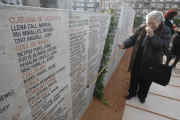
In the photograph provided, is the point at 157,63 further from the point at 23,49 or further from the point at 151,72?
the point at 23,49

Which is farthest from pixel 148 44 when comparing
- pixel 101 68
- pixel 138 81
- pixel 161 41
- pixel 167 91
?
pixel 167 91

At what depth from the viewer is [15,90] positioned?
81cm

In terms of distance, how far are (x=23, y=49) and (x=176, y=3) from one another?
15.6m

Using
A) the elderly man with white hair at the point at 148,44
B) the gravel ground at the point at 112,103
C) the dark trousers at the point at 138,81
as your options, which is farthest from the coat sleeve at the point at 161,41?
the gravel ground at the point at 112,103

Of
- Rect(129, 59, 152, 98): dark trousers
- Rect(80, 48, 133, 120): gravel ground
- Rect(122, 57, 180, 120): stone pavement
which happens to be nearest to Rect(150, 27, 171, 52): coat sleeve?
Rect(129, 59, 152, 98): dark trousers

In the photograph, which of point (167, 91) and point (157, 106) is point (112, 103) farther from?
point (167, 91)

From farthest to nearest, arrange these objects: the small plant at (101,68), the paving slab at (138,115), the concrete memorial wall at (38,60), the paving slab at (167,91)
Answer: the paving slab at (167,91) < the small plant at (101,68) < the paving slab at (138,115) < the concrete memorial wall at (38,60)

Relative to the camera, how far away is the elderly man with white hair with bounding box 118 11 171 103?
183 centimetres

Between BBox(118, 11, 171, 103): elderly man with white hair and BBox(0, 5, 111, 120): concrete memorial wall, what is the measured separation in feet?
3.63

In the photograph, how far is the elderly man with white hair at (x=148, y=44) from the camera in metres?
1.83

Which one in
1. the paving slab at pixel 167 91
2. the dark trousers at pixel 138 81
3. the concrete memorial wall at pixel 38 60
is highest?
the concrete memorial wall at pixel 38 60

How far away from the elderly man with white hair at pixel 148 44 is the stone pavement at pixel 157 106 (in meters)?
0.19

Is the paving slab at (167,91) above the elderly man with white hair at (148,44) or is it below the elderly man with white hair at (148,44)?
below

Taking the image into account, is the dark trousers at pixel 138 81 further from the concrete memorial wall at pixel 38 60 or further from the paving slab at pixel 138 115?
the concrete memorial wall at pixel 38 60
